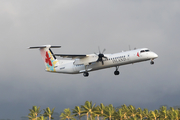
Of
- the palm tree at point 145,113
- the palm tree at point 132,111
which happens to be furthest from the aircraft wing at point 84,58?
the palm tree at point 145,113

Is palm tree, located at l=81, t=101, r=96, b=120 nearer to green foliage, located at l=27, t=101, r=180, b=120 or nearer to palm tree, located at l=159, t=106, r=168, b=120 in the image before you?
green foliage, located at l=27, t=101, r=180, b=120

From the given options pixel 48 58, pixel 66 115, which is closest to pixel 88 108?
pixel 66 115

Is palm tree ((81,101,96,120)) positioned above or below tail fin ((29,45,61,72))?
below

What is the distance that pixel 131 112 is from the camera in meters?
80.5

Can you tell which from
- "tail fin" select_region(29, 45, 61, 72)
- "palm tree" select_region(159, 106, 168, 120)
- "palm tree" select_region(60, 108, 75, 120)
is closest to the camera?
"tail fin" select_region(29, 45, 61, 72)

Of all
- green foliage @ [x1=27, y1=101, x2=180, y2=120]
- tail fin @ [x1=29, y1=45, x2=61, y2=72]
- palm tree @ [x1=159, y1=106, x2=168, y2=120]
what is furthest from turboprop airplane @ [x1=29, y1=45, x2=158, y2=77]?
palm tree @ [x1=159, y1=106, x2=168, y2=120]

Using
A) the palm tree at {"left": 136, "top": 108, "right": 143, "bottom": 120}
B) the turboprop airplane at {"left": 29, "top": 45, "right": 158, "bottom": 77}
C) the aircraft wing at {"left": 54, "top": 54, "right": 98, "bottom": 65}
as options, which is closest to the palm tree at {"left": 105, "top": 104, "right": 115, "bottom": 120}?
the palm tree at {"left": 136, "top": 108, "right": 143, "bottom": 120}

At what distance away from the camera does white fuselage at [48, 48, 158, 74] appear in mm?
46125

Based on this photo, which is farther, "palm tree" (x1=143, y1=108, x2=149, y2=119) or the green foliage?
"palm tree" (x1=143, y1=108, x2=149, y2=119)

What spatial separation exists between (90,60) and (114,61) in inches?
162

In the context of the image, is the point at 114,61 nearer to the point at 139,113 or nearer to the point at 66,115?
the point at 66,115

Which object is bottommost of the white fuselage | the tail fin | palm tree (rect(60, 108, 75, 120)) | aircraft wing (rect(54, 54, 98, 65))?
palm tree (rect(60, 108, 75, 120))

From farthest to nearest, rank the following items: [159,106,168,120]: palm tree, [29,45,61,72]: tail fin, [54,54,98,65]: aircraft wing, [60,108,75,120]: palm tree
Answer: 1. [159,106,168,120]: palm tree
2. [60,108,75,120]: palm tree
3. [29,45,61,72]: tail fin
4. [54,54,98,65]: aircraft wing

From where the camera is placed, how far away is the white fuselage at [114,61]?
46.1 meters
